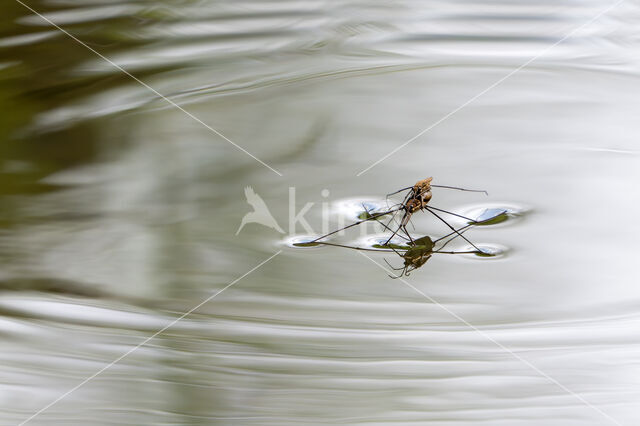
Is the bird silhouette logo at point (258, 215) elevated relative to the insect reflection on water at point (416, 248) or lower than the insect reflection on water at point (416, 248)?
elevated

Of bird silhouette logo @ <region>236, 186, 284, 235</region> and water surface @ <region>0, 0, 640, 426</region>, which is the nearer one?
water surface @ <region>0, 0, 640, 426</region>

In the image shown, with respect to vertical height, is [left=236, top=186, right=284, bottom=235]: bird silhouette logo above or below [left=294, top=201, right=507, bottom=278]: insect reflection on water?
above

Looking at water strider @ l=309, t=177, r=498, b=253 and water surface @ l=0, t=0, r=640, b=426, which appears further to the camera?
water strider @ l=309, t=177, r=498, b=253

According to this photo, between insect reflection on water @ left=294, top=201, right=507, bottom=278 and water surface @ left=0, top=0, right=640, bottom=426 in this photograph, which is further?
insect reflection on water @ left=294, top=201, right=507, bottom=278

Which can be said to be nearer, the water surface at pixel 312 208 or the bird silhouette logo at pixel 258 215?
the water surface at pixel 312 208

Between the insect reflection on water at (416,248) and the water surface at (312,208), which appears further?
the insect reflection on water at (416,248)

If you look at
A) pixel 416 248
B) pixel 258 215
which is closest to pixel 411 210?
pixel 416 248

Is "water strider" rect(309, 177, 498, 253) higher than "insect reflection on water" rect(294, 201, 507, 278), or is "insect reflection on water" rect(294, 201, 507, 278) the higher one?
"water strider" rect(309, 177, 498, 253)

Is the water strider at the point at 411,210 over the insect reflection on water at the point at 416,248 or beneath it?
over

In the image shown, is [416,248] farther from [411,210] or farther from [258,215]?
[258,215]
